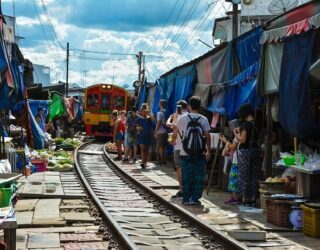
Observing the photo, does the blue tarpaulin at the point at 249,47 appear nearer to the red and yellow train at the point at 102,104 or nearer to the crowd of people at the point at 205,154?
the crowd of people at the point at 205,154

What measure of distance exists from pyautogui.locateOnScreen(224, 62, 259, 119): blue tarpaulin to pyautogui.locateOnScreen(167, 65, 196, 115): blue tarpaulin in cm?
367

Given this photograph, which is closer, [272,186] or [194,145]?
[272,186]

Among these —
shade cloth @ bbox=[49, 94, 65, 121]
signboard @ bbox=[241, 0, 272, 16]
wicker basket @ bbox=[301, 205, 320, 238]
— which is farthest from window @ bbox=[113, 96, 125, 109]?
wicker basket @ bbox=[301, 205, 320, 238]

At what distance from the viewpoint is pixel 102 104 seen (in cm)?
3703

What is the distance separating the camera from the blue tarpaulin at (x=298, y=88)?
9.05m

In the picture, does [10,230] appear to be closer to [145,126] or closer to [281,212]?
[281,212]

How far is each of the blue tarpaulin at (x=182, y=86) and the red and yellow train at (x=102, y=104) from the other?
1777 cm

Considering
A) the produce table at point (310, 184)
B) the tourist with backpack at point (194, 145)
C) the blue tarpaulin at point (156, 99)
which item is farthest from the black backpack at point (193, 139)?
the blue tarpaulin at point (156, 99)

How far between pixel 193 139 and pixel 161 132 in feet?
26.2

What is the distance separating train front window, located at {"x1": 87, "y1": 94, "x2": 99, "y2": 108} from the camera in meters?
37.2

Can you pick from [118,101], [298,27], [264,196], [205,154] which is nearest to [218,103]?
[205,154]

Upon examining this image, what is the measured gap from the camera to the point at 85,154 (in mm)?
26062

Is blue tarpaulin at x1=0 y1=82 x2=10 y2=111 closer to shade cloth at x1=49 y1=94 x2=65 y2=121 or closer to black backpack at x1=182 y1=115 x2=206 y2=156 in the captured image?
black backpack at x1=182 y1=115 x2=206 y2=156

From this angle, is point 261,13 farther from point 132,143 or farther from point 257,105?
point 257,105
